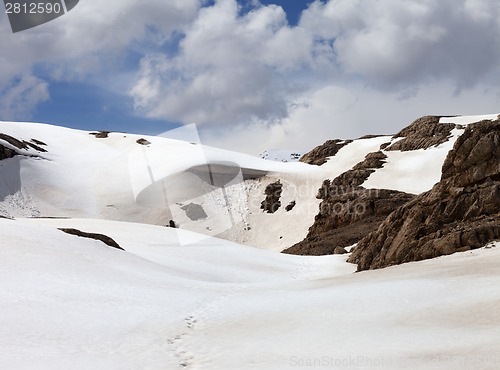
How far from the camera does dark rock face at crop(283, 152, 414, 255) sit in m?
51.2

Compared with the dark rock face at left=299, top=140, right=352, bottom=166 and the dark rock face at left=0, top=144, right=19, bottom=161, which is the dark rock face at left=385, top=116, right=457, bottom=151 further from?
the dark rock face at left=0, top=144, right=19, bottom=161

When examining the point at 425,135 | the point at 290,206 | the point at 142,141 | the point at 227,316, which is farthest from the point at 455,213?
the point at 142,141

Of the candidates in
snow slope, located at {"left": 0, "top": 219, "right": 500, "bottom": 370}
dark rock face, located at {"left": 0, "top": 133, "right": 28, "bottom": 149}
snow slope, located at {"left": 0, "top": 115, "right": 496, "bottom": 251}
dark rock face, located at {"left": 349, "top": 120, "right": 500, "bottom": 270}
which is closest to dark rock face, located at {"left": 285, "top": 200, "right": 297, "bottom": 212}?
snow slope, located at {"left": 0, "top": 115, "right": 496, "bottom": 251}

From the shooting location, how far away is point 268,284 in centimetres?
2536

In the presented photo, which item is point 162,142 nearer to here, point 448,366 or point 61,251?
point 61,251

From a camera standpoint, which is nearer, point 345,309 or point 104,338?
point 104,338

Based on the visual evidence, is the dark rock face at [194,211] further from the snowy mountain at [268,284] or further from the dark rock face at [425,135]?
the dark rock face at [425,135]

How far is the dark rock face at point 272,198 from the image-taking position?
7181cm

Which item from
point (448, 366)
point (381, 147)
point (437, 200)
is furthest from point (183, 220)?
point (448, 366)

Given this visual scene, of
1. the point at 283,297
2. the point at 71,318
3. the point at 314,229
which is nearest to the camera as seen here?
the point at 71,318

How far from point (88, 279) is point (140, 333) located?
7.05 meters

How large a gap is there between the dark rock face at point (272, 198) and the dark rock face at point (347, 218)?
A: 10211 mm

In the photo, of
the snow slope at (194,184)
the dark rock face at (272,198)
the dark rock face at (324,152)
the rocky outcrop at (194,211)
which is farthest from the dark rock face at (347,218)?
the dark rock face at (324,152)

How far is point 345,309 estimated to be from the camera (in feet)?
49.3
